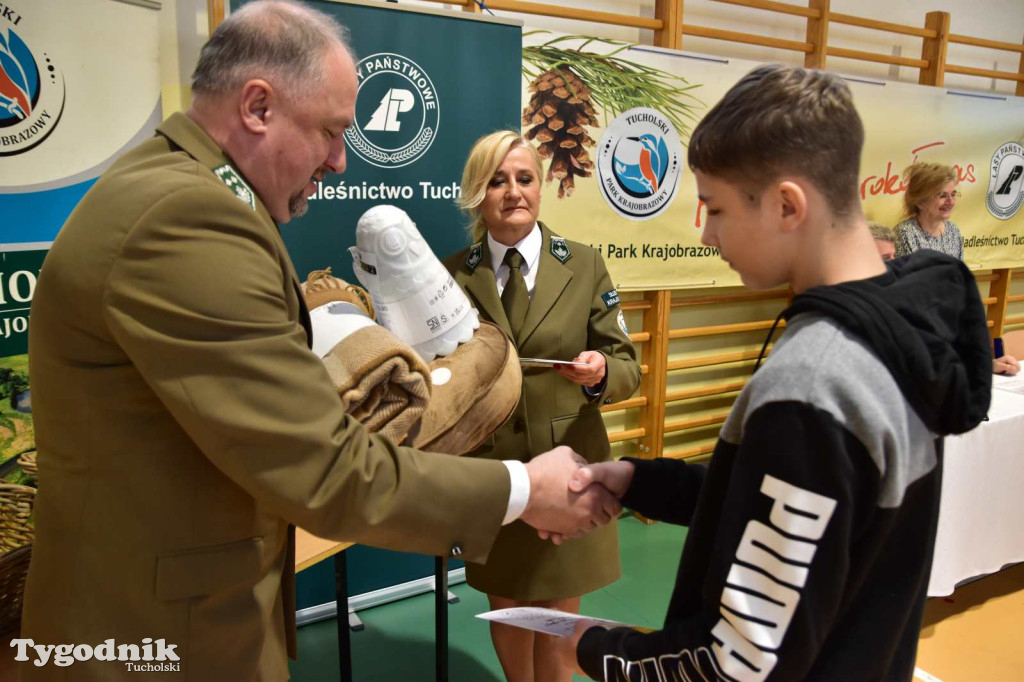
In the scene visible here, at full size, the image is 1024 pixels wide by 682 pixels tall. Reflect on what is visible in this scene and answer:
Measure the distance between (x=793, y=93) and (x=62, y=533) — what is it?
3.57ft

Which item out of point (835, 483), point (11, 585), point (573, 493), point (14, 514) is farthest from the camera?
point (14, 514)

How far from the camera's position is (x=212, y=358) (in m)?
0.84

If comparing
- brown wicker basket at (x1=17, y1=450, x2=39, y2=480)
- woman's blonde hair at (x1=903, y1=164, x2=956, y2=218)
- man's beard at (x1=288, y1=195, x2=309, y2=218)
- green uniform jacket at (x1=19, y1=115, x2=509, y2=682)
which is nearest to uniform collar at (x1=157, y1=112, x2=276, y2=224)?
green uniform jacket at (x1=19, y1=115, x2=509, y2=682)

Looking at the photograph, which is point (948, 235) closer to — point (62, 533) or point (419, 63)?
point (419, 63)

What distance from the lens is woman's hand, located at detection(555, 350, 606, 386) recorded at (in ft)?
6.17

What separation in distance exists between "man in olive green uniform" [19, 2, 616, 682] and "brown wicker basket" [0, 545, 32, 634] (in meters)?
0.53

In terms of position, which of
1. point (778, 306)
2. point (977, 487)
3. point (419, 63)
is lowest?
point (977, 487)

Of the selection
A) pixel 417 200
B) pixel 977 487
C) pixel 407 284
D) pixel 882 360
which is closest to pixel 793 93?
pixel 882 360

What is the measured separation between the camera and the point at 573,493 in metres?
1.22

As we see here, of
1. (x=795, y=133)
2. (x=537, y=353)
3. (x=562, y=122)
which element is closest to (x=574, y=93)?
(x=562, y=122)

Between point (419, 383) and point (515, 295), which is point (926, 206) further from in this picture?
point (419, 383)

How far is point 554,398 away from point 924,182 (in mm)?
2523

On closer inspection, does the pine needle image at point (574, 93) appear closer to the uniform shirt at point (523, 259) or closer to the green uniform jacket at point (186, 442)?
the uniform shirt at point (523, 259)

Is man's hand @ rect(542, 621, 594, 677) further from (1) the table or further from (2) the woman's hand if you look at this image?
(2) the woman's hand
